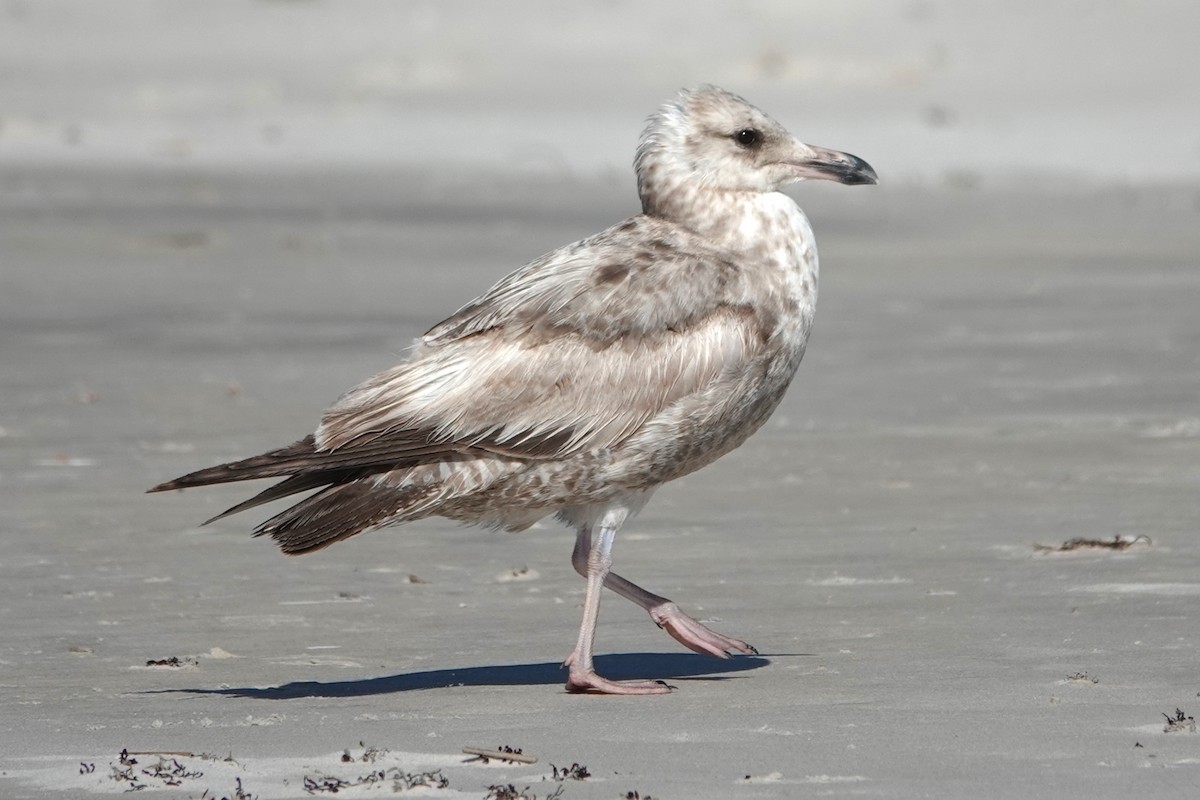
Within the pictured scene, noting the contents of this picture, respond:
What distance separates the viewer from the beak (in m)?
7.83

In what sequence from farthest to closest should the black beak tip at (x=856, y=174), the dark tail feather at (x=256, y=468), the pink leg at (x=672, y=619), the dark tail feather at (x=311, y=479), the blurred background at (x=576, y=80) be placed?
1. the blurred background at (x=576, y=80)
2. the black beak tip at (x=856, y=174)
3. the pink leg at (x=672, y=619)
4. the dark tail feather at (x=311, y=479)
5. the dark tail feather at (x=256, y=468)

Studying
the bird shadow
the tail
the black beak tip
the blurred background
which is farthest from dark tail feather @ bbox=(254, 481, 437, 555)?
the blurred background

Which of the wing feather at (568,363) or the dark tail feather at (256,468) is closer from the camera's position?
the dark tail feather at (256,468)

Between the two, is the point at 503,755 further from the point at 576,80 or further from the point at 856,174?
the point at 576,80

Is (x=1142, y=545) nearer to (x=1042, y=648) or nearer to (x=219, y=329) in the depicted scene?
(x=1042, y=648)

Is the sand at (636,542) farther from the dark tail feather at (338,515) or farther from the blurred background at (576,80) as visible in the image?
the blurred background at (576,80)

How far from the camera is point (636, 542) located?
9.48 metres

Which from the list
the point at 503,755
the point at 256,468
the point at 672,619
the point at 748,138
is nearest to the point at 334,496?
the point at 256,468

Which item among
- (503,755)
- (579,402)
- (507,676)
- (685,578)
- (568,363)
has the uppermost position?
(568,363)

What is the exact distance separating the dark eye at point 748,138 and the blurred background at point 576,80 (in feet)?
65.3

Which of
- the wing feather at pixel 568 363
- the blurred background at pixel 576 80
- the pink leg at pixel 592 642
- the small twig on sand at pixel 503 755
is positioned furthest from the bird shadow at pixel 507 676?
the blurred background at pixel 576 80

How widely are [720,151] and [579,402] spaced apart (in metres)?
1.08

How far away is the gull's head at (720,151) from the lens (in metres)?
7.73

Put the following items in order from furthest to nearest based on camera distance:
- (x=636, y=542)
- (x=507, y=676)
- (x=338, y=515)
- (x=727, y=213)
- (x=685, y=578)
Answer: (x=636, y=542) → (x=685, y=578) → (x=727, y=213) → (x=507, y=676) → (x=338, y=515)
